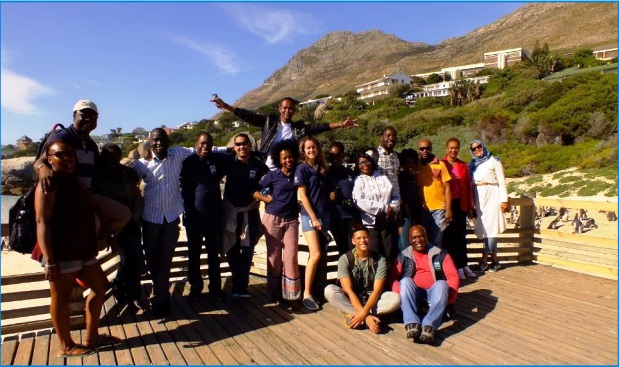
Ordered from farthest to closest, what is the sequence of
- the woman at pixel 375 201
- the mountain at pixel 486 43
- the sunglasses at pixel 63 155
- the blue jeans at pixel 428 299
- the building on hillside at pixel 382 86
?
1. the mountain at pixel 486 43
2. the building on hillside at pixel 382 86
3. the woman at pixel 375 201
4. the blue jeans at pixel 428 299
5. the sunglasses at pixel 63 155

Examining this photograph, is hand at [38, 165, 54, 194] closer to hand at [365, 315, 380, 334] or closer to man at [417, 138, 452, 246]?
hand at [365, 315, 380, 334]

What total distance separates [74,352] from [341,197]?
114 inches

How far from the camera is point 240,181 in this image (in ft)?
15.4

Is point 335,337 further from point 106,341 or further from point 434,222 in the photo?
point 434,222

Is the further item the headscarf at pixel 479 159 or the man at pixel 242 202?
the headscarf at pixel 479 159

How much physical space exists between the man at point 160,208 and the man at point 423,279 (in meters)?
2.31

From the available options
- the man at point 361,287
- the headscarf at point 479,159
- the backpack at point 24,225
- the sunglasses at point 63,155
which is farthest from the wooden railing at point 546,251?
the sunglasses at point 63,155

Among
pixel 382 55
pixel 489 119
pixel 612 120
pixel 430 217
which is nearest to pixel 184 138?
pixel 489 119

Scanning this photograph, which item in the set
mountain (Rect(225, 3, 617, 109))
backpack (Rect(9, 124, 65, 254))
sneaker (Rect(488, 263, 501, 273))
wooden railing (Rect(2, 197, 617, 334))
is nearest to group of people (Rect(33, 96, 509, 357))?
backpack (Rect(9, 124, 65, 254))

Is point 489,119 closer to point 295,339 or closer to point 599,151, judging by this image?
point 599,151

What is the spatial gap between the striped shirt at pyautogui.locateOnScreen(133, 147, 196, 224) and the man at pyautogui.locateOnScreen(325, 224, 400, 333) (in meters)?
1.80

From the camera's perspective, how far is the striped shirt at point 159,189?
4215mm

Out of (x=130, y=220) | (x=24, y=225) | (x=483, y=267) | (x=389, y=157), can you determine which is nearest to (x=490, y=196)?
(x=483, y=267)

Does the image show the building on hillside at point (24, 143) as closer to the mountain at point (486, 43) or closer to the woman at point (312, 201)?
the woman at point (312, 201)
